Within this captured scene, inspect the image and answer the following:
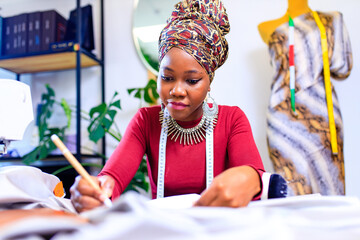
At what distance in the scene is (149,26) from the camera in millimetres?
2227

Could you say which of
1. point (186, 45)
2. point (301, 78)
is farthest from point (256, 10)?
point (186, 45)

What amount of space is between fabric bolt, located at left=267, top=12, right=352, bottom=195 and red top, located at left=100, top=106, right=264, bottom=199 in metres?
0.68

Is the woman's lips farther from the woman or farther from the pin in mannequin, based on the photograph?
the pin in mannequin

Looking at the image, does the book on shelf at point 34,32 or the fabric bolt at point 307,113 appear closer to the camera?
the fabric bolt at point 307,113

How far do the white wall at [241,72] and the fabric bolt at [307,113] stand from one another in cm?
34

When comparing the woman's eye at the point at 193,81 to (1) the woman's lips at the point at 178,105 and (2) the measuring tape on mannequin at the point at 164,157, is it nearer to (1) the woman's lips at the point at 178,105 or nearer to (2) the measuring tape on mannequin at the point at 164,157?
(1) the woman's lips at the point at 178,105

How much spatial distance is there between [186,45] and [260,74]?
4.23 feet

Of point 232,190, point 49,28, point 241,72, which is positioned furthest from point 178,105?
point 49,28

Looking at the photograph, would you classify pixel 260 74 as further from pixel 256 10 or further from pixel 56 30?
pixel 56 30

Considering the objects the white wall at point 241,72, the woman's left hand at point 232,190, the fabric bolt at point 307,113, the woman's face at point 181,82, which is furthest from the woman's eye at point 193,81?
the white wall at point 241,72

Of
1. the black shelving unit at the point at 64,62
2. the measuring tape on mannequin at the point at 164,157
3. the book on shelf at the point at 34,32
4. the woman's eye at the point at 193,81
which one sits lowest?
the measuring tape on mannequin at the point at 164,157

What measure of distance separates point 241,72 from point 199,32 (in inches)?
49.3

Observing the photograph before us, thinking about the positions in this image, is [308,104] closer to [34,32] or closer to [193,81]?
[193,81]

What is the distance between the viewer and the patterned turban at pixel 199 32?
2.74 ft
